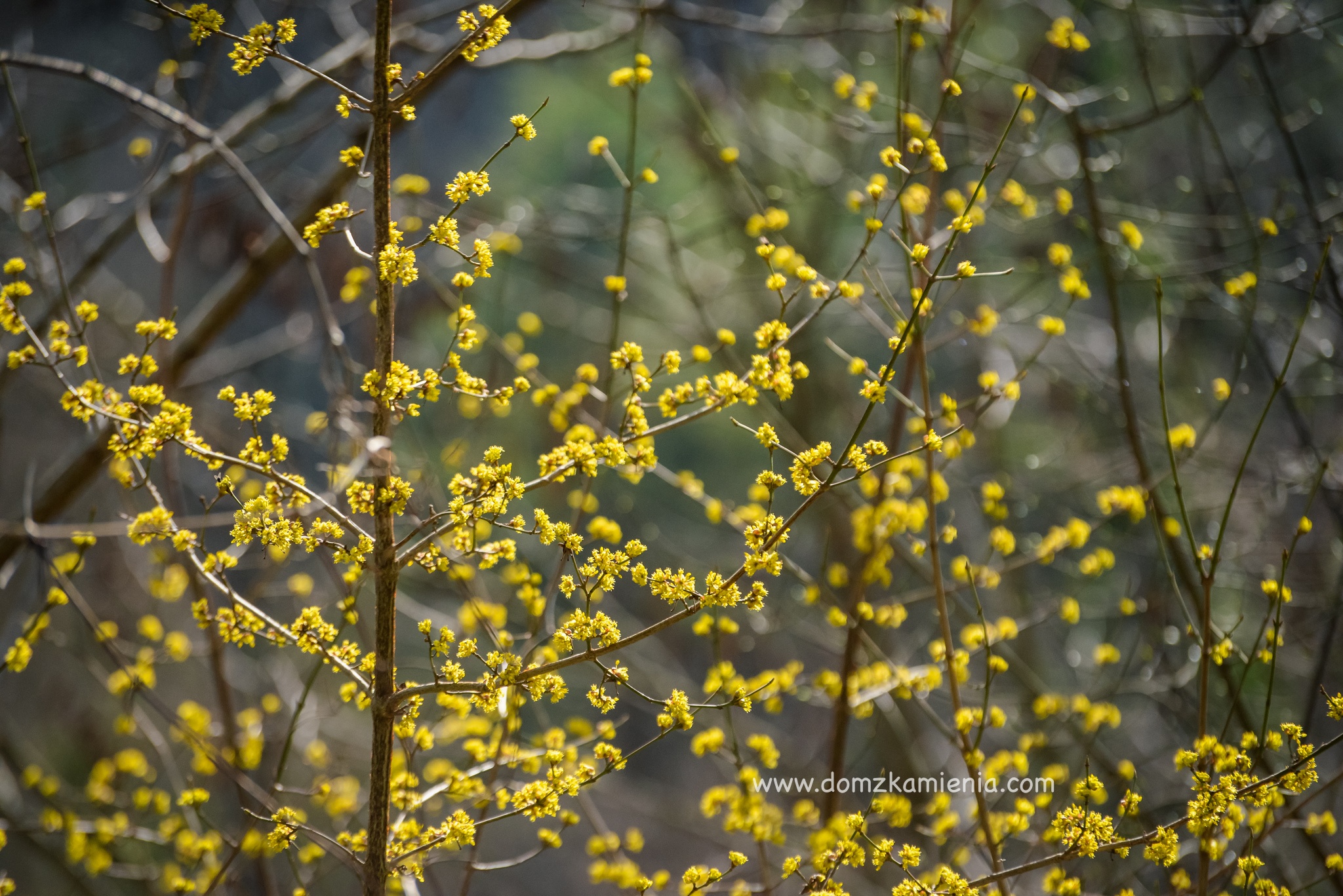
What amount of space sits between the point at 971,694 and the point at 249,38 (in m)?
3.97

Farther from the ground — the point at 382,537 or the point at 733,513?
the point at 733,513

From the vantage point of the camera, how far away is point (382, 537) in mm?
999

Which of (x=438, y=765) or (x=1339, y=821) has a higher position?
(x=438, y=765)

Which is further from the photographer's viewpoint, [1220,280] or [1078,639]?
[1078,639]

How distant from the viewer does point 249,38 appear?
0.90 metres

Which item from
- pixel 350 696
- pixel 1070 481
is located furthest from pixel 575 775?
pixel 1070 481

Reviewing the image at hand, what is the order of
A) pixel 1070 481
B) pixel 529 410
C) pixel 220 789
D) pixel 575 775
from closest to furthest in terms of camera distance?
1. pixel 575 775
2. pixel 1070 481
3. pixel 220 789
4. pixel 529 410

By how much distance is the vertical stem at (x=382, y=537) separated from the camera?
0.93 m

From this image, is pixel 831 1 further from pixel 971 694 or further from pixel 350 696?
pixel 350 696

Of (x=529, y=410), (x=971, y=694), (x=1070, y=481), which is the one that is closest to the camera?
(x=1070, y=481)

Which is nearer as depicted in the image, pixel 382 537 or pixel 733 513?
pixel 382 537

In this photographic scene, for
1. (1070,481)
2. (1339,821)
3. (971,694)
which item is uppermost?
(1070,481)

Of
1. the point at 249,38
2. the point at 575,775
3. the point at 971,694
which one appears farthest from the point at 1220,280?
the point at 249,38

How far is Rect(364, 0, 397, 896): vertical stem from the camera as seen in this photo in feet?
3.06
